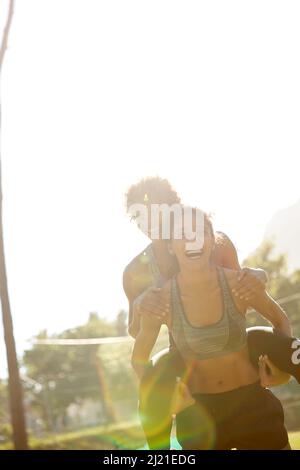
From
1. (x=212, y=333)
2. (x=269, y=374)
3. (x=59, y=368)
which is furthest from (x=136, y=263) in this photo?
(x=59, y=368)

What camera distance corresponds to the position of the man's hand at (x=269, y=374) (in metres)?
3.06

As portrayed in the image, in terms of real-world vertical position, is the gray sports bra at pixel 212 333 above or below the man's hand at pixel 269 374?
above

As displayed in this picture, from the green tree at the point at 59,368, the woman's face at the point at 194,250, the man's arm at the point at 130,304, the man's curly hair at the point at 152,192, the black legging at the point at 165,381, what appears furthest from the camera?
the green tree at the point at 59,368

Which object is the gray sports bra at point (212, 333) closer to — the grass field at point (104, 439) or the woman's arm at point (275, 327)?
the woman's arm at point (275, 327)

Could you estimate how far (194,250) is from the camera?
10.4 feet

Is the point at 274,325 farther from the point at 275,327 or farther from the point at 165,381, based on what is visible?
the point at 165,381

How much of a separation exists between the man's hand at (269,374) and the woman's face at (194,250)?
1.95ft

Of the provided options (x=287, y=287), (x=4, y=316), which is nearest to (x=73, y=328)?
(x=287, y=287)

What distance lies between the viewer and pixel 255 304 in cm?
314

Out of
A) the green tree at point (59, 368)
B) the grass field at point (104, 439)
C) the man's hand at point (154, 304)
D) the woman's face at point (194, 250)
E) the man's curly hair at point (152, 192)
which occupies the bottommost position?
the green tree at point (59, 368)

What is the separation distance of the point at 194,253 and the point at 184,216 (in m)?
0.21

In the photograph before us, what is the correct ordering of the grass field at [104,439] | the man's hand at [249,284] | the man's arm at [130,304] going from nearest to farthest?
the man's hand at [249,284] < the man's arm at [130,304] < the grass field at [104,439]

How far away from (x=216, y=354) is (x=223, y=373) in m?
0.13

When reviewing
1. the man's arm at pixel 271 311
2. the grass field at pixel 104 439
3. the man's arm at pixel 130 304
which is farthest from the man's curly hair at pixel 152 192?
the grass field at pixel 104 439
